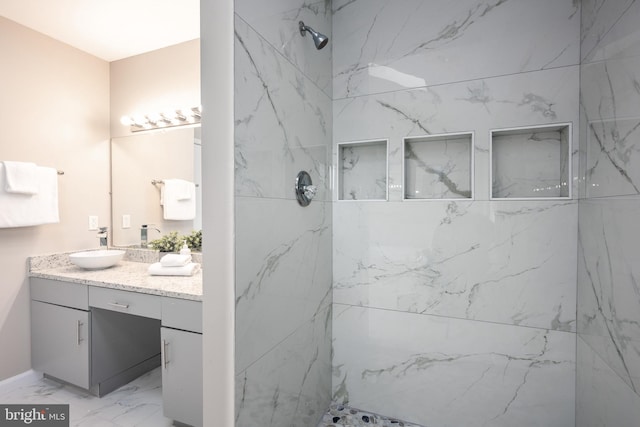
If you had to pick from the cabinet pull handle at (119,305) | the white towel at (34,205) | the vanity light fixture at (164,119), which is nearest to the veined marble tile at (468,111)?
the vanity light fixture at (164,119)

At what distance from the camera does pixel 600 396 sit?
1.27 m

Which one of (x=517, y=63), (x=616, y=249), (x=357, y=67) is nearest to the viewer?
(x=616, y=249)

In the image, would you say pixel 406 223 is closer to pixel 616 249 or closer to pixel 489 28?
pixel 616 249

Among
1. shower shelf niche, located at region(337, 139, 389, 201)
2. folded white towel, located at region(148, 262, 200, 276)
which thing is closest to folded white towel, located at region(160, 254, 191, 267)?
folded white towel, located at region(148, 262, 200, 276)

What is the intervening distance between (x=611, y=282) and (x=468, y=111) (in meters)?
0.99

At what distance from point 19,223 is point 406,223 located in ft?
8.33

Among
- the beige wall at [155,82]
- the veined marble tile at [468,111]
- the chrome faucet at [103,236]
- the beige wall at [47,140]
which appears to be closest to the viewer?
the veined marble tile at [468,111]

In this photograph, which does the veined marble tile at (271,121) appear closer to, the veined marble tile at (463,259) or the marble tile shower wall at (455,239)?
the marble tile shower wall at (455,239)

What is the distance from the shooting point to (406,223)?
1800 millimetres

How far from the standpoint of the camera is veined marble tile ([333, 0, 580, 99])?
5.00ft

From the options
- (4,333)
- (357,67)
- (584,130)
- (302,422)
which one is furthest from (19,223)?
(584,130)

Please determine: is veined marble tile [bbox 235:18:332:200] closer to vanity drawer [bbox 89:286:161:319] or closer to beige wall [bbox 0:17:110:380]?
vanity drawer [bbox 89:286:161:319]

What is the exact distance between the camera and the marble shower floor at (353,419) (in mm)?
1807

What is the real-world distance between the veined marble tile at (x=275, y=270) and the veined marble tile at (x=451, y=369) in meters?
0.40
